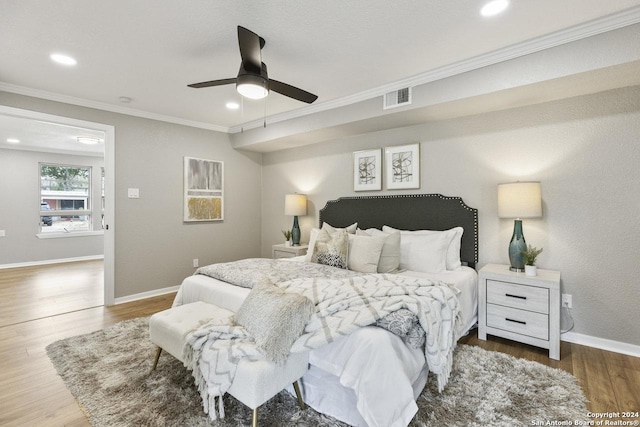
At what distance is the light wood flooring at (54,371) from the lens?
189cm

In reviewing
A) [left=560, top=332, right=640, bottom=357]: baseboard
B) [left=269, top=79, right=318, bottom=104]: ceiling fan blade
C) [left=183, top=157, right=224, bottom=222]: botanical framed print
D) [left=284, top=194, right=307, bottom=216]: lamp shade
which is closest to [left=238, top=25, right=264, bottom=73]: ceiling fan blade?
[left=269, top=79, right=318, bottom=104]: ceiling fan blade

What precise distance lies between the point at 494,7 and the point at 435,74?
918 mm

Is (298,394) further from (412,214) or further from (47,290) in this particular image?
(47,290)

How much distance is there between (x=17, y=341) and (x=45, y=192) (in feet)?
17.9

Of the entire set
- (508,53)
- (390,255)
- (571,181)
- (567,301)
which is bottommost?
(567,301)

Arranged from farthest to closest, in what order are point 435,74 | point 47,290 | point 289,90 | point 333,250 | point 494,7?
point 47,290
point 333,250
point 435,74
point 289,90
point 494,7

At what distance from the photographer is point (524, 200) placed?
270 cm

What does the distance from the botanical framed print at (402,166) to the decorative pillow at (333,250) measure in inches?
42.9

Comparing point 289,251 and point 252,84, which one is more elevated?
point 252,84

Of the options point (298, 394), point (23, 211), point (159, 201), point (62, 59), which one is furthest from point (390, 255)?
point (23, 211)

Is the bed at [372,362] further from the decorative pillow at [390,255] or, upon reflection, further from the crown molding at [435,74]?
the crown molding at [435,74]

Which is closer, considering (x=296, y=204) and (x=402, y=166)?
(x=402, y=166)

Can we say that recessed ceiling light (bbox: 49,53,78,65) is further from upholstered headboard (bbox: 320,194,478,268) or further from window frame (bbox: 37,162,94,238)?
window frame (bbox: 37,162,94,238)

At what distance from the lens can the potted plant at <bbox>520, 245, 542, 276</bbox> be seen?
2.65 metres
